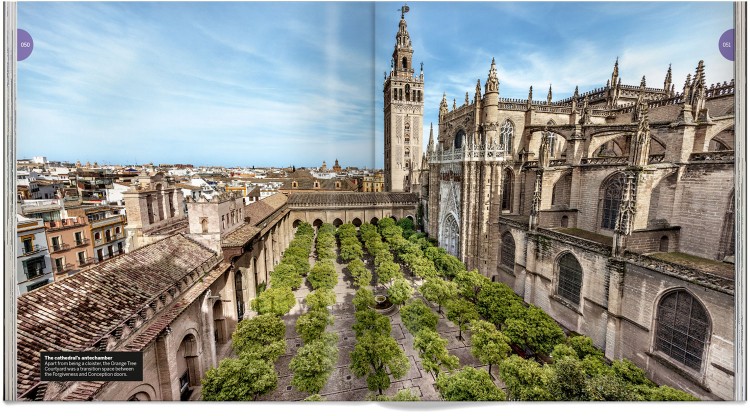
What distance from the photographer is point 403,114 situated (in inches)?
487

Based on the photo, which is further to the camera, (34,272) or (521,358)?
(521,358)

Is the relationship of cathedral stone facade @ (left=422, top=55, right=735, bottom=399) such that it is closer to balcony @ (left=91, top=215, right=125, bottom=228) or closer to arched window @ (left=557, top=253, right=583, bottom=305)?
arched window @ (left=557, top=253, right=583, bottom=305)

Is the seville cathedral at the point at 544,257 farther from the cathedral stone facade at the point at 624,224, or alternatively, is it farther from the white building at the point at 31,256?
the white building at the point at 31,256

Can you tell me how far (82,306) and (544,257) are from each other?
46.6ft

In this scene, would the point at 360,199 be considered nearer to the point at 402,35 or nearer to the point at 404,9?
the point at 402,35

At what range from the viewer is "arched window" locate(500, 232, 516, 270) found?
14031 mm

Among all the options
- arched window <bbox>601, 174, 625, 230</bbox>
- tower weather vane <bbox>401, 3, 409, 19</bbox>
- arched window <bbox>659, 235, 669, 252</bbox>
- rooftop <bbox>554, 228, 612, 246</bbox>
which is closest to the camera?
tower weather vane <bbox>401, 3, 409, 19</bbox>

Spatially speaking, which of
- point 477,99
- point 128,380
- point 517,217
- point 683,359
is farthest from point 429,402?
point 477,99

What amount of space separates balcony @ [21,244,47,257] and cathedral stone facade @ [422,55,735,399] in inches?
527

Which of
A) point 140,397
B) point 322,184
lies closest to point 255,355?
point 140,397

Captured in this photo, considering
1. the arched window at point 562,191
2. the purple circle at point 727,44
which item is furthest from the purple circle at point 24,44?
the arched window at point 562,191

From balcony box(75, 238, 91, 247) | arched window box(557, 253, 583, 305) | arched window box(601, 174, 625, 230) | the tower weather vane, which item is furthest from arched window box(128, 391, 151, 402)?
arched window box(601, 174, 625, 230)

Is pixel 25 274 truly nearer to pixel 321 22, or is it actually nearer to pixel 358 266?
pixel 321 22

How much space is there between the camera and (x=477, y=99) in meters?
16.4
